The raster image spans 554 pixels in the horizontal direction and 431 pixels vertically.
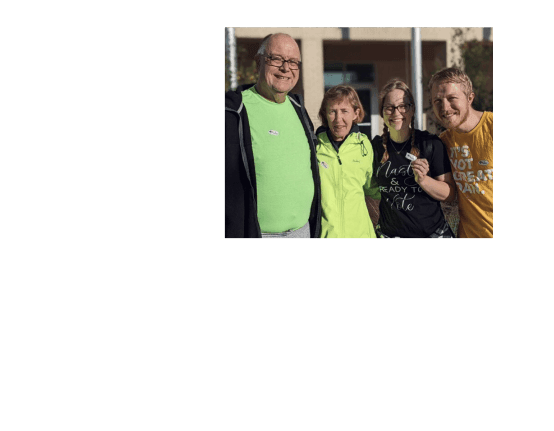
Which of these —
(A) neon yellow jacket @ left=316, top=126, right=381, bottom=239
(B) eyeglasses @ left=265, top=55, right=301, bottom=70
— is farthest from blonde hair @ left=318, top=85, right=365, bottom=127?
(B) eyeglasses @ left=265, top=55, right=301, bottom=70

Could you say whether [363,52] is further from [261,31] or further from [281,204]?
[281,204]

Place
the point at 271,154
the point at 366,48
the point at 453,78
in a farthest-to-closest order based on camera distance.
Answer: the point at 366,48, the point at 453,78, the point at 271,154

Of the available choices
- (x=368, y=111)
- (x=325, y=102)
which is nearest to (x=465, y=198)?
(x=368, y=111)

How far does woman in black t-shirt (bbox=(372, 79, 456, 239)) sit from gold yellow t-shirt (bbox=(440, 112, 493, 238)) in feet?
0.31

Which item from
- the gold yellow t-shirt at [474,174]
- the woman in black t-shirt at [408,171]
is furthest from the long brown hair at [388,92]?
the gold yellow t-shirt at [474,174]

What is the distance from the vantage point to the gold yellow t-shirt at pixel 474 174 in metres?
6.01

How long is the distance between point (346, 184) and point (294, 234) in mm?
716

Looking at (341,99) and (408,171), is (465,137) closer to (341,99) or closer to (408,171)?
(408,171)

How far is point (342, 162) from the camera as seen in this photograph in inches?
239

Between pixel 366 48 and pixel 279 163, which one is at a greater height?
pixel 366 48

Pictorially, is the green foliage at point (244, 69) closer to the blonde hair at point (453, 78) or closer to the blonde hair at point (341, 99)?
the blonde hair at point (341, 99)

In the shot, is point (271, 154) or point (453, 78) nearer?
point (271, 154)

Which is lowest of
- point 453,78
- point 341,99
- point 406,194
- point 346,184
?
point 406,194

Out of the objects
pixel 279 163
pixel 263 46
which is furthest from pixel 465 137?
pixel 263 46
